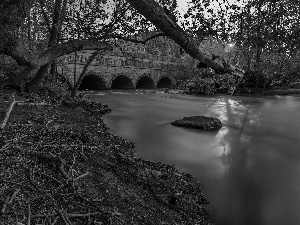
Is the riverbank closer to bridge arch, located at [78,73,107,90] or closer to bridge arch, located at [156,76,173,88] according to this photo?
bridge arch, located at [78,73,107,90]

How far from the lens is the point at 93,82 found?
115 ft

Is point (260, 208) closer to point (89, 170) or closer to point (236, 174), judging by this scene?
point (236, 174)

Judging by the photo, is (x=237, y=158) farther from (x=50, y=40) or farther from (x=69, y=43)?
(x=50, y=40)

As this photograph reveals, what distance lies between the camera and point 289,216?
4.99 metres

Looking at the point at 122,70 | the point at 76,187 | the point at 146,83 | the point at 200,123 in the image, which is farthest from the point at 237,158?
the point at 146,83

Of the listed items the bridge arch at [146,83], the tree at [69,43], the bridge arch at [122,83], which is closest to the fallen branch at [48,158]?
the tree at [69,43]

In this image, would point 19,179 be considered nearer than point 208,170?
Yes

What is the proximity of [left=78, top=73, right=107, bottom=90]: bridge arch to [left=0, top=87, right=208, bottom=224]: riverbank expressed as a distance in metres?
28.7

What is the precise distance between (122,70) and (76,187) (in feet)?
110

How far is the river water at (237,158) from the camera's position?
5.18m

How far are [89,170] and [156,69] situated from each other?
38414mm

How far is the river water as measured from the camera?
5179 millimetres

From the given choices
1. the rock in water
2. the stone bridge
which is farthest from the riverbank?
the stone bridge

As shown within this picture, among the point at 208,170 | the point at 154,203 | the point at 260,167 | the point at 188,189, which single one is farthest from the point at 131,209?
the point at 260,167
